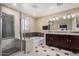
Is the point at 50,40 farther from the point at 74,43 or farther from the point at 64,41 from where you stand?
the point at 74,43

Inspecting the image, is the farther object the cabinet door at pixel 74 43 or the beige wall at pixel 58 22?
the beige wall at pixel 58 22

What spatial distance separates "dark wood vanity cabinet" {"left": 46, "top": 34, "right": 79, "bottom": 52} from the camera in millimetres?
2639

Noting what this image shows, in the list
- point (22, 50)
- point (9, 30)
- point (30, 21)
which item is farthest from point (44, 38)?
point (9, 30)

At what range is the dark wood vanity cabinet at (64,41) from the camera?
2639mm

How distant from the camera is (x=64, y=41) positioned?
9.69ft

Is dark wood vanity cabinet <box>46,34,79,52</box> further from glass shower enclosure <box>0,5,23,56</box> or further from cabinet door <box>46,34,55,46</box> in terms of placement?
glass shower enclosure <box>0,5,23,56</box>

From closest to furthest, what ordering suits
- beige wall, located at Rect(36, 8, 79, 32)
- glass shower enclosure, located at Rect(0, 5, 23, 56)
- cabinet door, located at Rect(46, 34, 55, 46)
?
glass shower enclosure, located at Rect(0, 5, 23, 56) < beige wall, located at Rect(36, 8, 79, 32) < cabinet door, located at Rect(46, 34, 55, 46)

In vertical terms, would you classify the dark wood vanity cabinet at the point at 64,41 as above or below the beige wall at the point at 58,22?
below

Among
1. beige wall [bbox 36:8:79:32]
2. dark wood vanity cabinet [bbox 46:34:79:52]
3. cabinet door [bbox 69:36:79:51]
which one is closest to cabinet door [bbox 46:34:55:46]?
dark wood vanity cabinet [bbox 46:34:79:52]

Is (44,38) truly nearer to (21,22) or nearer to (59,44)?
(59,44)

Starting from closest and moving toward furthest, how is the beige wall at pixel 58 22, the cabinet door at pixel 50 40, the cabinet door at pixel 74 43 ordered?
the cabinet door at pixel 74 43, the beige wall at pixel 58 22, the cabinet door at pixel 50 40

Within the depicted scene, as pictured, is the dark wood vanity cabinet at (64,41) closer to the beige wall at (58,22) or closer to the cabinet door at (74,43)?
the cabinet door at (74,43)

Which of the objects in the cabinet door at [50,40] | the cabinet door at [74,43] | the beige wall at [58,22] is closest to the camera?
the cabinet door at [74,43]

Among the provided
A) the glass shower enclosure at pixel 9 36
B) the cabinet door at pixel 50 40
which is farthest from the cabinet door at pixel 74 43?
the glass shower enclosure at pixel 9 36
